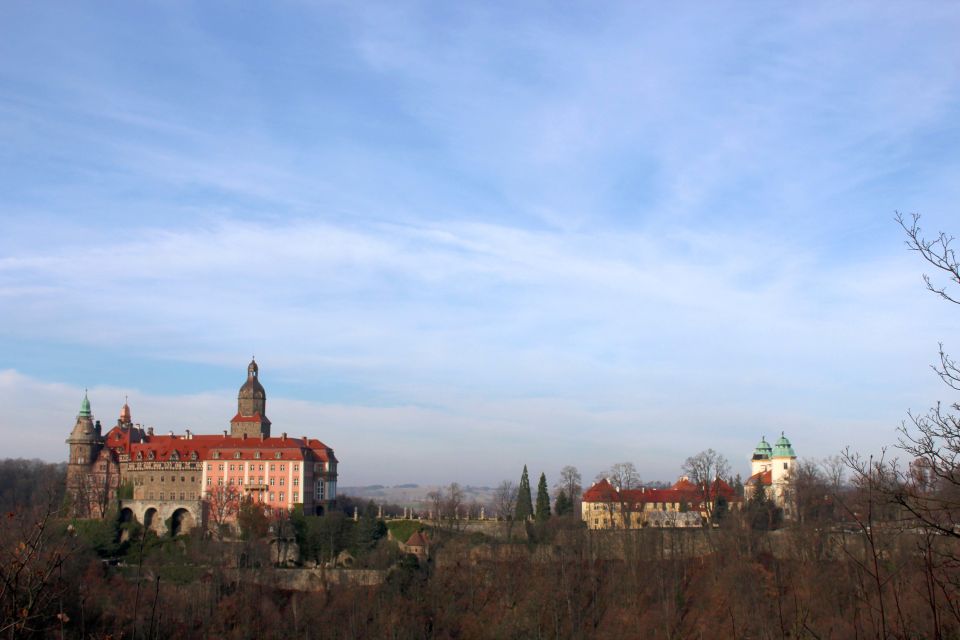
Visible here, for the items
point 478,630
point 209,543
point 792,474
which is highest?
point 792,474

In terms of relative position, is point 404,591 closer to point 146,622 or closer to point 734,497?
point 146,622

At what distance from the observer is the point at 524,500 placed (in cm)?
6438

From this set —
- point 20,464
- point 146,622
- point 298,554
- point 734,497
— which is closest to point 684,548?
point 734,497

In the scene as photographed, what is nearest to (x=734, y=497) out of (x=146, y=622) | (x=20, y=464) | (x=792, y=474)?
(x=792, y=474)

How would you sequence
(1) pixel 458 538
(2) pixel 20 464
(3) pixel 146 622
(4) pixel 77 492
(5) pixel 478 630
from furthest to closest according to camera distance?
(2) pixel 20 464 → (4) pixel 77 492 → (1) pixel 458 538 → (5) pixel 478 630 → (3) pixel 146 622

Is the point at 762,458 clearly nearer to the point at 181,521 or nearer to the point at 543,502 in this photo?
the point at 543,502

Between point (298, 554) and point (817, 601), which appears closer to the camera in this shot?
point (817, 601)

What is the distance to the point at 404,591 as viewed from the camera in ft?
170

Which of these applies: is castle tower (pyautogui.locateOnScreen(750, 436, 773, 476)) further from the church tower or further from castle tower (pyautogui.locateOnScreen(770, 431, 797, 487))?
the church tower

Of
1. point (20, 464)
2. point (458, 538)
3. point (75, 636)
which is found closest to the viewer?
point (75, 636)

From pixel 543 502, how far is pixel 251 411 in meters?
27.2

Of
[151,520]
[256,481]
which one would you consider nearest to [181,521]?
[151,520]

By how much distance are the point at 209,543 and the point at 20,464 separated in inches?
2623

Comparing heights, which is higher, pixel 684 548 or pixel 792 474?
pixel 792 474
